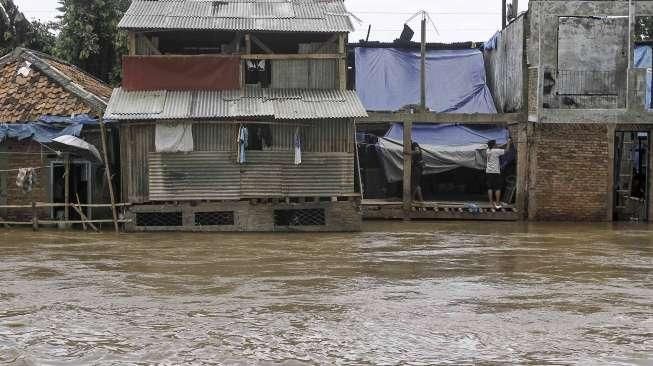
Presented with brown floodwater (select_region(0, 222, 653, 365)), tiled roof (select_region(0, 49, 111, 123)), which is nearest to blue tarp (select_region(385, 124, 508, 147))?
brown floodwater (select_region(0, 222, 653, 365))

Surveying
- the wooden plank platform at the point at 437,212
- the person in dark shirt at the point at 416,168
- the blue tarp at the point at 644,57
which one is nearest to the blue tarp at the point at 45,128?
the wooden plank platform at the point at 437,212

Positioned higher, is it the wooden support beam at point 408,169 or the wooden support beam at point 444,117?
the wooden support beam at point 444,117

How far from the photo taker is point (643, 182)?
20984mm

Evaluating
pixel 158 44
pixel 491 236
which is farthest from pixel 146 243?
pixel 491 236

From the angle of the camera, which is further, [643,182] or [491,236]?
[643,182]

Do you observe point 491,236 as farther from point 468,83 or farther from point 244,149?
point 468,83

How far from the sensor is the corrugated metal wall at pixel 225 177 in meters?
16.8

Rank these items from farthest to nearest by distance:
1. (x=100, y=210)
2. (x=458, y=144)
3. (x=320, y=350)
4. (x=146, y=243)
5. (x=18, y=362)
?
(x=458, y=144) < (x=100, y=210) < (x=146, y=243) < (x=320, y=350) < (x=18, y=362)

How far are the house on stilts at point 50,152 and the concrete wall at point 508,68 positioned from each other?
10.8 m

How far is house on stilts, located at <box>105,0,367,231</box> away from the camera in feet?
55.1

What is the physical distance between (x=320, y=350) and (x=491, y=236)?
10.3 metres

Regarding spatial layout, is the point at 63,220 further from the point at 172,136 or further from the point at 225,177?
the point at 225,177

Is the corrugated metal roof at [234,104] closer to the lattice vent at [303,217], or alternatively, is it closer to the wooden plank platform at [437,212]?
the lattice vent at [303,217]

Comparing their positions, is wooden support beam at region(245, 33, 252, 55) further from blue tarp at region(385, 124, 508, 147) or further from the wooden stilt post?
blue tarp at region(385, 124, 508, 147)
